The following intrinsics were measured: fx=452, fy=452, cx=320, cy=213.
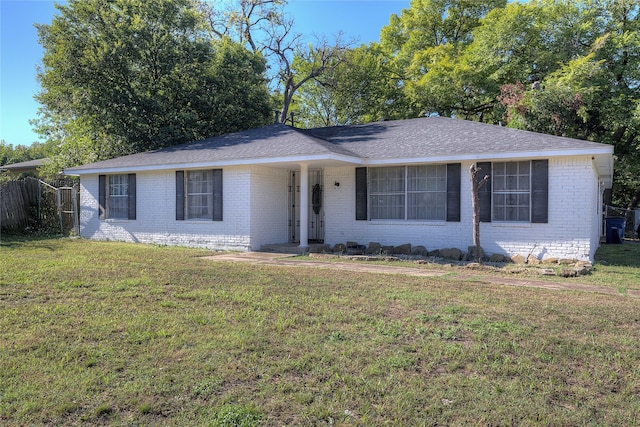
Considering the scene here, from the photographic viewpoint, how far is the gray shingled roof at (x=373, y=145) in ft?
35.5

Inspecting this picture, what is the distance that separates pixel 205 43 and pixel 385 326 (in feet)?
65.4

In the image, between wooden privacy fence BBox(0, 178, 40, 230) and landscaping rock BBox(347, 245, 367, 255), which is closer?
landscaping rock BBox(347, 245, 367, 255)

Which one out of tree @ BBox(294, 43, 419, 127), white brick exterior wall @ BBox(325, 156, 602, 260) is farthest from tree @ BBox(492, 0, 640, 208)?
white brick exterior wall @ BBox(325, 156, 602, 260)

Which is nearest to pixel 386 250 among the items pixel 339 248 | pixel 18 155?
pixel 339 248

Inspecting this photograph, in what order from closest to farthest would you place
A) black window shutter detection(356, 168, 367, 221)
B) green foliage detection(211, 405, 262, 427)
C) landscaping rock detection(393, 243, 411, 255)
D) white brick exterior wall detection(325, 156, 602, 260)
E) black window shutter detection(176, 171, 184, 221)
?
green foliage detection(211, 405, 262, 427) < white brick exterior wall detection(325, 156, 602, 260) < landscaping rock detection(393, 243, 411, 255) < black window shutter detection(356, 168, 367, 221) < black window shutter detection(176, 171, 184, 221)

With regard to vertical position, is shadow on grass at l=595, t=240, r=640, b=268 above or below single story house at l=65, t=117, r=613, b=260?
below

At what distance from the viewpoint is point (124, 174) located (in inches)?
599

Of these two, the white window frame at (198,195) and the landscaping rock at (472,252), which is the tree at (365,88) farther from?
the landscaping rock at (472,252)

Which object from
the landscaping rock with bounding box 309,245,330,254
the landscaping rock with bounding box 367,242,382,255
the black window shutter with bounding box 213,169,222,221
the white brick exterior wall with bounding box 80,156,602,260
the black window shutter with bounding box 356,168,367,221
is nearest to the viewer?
the white brick exterior wall with bounding box 80,156,602,260

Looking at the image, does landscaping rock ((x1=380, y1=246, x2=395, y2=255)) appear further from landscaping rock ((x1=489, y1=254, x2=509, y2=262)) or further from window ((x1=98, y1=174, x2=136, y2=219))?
window ((x1=98, y1=174, x2=136, y2=219))

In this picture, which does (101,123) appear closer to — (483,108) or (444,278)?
(444,278)

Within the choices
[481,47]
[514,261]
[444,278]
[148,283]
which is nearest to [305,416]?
[148,283]

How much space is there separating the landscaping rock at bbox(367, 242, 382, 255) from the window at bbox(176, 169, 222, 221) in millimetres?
4446

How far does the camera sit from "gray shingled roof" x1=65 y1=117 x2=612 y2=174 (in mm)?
10812
